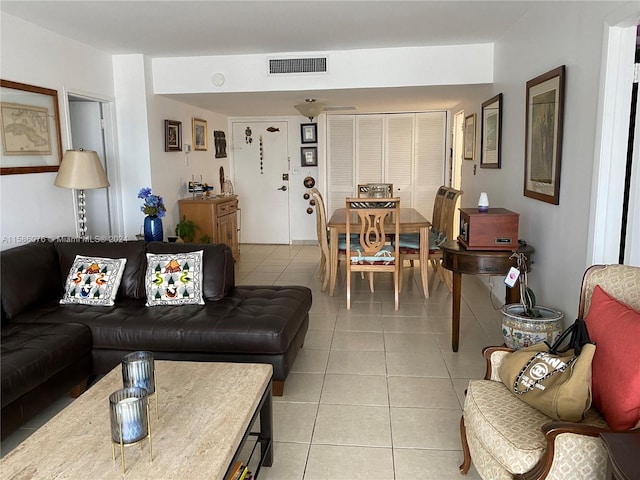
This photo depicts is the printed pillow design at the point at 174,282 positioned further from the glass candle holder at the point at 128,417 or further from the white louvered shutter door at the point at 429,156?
the white louvered shutter door at the point at 429,156

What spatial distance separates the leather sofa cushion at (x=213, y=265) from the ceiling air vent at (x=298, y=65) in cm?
224

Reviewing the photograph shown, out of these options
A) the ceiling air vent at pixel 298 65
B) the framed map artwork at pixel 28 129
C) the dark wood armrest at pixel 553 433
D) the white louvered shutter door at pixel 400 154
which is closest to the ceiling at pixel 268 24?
the ceiling air vent at pixel 298 65

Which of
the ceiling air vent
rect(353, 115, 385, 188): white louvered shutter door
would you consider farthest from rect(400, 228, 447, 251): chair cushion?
rect(353, 115, 385, 188): white louvered shutter door

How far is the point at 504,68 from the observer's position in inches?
162

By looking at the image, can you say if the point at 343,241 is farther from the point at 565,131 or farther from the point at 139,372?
the point at 139,372

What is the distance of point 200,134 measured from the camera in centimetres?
619

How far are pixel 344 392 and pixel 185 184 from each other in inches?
149

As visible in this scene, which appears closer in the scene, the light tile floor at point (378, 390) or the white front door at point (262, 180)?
the light tile floor at point (378, 390)

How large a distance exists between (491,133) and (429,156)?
260 centimetres

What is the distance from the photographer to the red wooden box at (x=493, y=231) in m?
2.96

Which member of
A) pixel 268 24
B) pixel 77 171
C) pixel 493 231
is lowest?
pixel 493 231

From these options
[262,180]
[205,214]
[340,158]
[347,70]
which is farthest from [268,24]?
[262,180]

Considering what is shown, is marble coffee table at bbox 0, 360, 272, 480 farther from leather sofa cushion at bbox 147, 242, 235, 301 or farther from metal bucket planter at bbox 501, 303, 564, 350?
metal bucket planter at bbox 501, 303, 564, 350

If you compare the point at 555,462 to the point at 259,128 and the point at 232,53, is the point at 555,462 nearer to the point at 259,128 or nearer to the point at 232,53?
the point at 232,53
